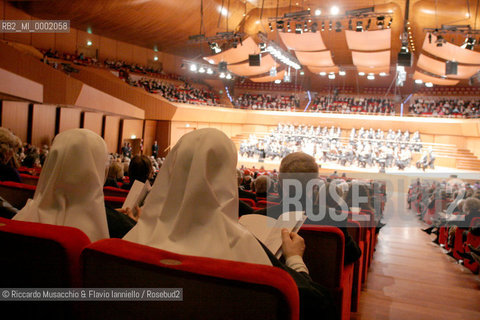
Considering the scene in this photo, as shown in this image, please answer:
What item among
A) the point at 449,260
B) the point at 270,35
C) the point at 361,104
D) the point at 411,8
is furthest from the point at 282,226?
the point at 361,104

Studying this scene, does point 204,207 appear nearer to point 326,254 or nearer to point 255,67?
point 326,254

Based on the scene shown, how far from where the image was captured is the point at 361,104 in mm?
25422

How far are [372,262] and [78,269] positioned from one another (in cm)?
489

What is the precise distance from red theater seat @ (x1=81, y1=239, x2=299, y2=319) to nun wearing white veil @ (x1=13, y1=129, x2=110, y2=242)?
509 millimetres

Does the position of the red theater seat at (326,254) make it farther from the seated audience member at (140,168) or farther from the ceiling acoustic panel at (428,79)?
the ceiling acoustic panel at (428,79)

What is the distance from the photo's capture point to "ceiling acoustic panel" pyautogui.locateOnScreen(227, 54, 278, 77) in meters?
22.4

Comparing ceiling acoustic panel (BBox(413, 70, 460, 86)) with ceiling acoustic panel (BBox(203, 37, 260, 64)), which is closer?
ceiling acoustic panel (BBox(203, 37, 260, 64))

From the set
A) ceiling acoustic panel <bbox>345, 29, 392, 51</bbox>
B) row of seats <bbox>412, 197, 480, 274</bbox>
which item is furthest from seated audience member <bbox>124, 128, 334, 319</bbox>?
ceiling acoustic panel <bbox>345, 29, 392, 51</bbox>

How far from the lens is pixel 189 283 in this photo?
0.95 meters

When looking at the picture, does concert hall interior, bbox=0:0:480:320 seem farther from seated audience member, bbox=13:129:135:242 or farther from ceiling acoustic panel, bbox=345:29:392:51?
ceiling acoustic panel, bbox=345:29:392:51

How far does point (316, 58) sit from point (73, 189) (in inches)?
823

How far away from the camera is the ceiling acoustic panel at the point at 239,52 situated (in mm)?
20094

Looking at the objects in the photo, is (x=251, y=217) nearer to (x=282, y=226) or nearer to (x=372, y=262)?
(x=282, y=226)

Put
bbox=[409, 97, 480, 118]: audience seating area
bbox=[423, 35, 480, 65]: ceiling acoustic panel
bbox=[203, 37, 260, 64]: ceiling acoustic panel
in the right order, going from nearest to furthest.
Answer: bbox=[423, 35, 480, 65]: ceiling acoustic panel
bbox=[203, 37, 260, 64]: ceiling acoustic panel
bbox=[409, 97, 480, 118]: audience seating area
